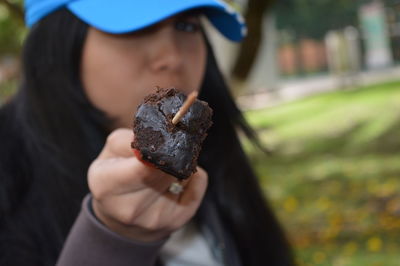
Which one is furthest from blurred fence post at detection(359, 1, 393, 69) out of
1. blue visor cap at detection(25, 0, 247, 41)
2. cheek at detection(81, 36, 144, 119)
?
cheek at detection(81, 36, 144, 119)

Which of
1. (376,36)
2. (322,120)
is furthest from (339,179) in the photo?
(376,36)

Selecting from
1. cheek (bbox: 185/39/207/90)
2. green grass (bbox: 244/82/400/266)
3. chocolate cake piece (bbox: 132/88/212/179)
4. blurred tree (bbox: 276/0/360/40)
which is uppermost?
chocolate cake piece (bbox: 132/88/212/179)

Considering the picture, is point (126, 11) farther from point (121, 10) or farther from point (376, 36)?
point (376, 36)

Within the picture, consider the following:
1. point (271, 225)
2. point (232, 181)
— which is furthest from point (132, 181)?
point (271, 225)

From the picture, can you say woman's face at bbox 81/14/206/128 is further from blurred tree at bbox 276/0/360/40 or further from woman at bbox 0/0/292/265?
blurred tree at bbox 276/0/360/40

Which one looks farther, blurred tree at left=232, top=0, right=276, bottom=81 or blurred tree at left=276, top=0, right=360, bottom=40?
blurred tree at left=276, top=0, right=360, bottom=40

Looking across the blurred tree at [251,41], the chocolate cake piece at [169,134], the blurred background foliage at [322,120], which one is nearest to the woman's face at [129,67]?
the chocolate cake piece at [169,134]
